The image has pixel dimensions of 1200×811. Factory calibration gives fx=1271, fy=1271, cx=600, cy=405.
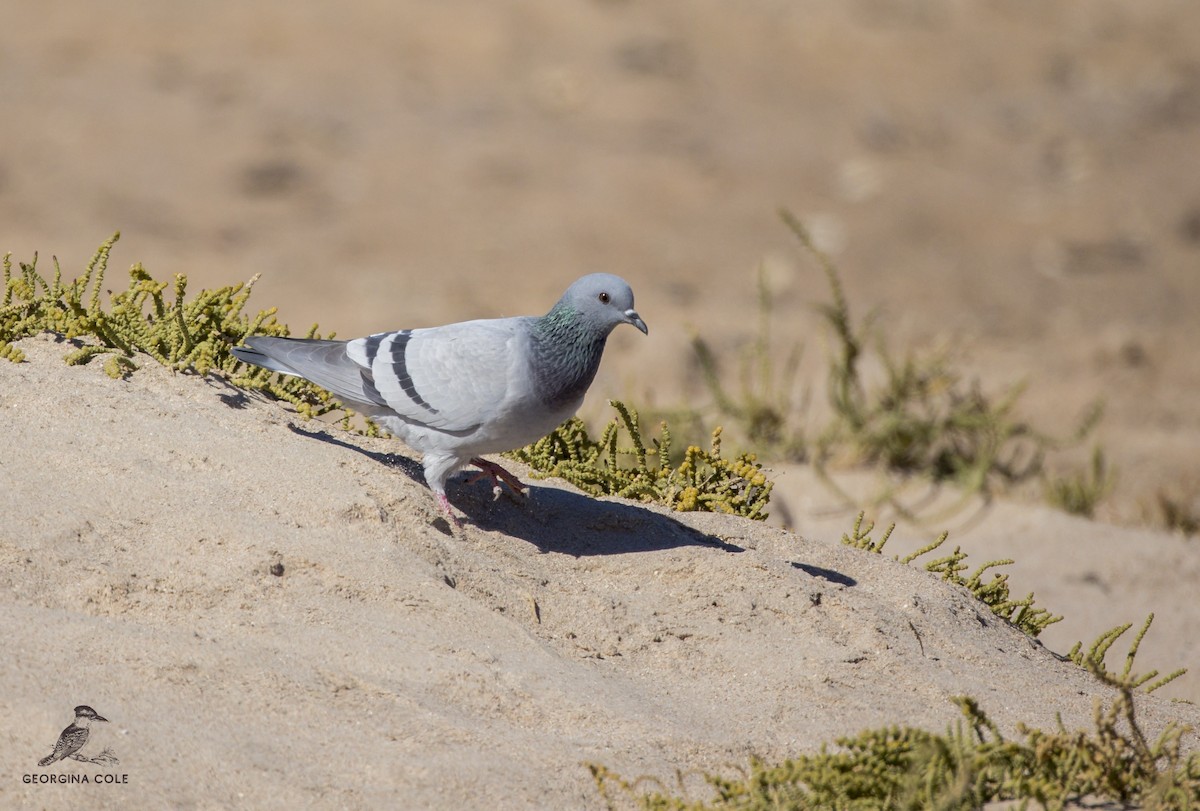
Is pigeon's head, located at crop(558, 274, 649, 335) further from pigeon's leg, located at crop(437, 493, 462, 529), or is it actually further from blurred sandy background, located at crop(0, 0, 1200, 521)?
blurred sandy background, located at crop(0, 0, 1200, 521)

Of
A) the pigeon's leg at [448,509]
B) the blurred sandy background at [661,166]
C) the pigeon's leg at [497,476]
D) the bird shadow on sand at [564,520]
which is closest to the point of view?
the pigeon's leg at [448,509]

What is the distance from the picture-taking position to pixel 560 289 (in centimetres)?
1073

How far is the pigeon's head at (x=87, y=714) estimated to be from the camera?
2781mm

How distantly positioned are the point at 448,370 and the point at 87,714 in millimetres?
1536

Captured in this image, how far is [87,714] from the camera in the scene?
110 inches

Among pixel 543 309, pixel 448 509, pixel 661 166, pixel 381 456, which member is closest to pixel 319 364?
pixel 381 456

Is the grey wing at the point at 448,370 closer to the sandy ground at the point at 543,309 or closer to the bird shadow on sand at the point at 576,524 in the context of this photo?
the sandy ground at the point at 543,309

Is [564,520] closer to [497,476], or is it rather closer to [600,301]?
[497,476]

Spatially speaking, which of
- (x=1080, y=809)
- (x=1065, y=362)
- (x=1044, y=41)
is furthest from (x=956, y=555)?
(x=1044, y=41)

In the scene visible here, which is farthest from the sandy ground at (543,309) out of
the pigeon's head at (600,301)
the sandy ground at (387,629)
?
the pigeon's head at (600,301)

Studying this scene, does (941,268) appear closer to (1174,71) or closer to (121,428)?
(1174,71)

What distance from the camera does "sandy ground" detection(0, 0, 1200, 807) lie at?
3.07m

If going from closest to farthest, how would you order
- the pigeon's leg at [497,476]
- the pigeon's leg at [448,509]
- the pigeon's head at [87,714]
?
the pigeon's head at [87,714], the pigeon's leg at [448,509], the pigeon's leg at [497,476]

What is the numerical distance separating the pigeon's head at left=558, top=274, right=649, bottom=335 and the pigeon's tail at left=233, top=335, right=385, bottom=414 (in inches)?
27.4
